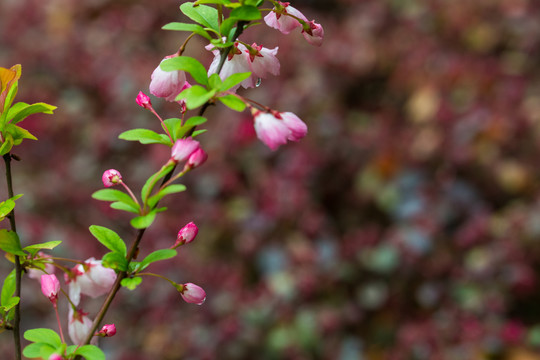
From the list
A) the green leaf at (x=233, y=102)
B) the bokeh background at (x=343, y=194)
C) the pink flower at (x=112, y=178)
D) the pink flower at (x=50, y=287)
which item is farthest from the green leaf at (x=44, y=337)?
the bokeh background at (x=343, y=194)

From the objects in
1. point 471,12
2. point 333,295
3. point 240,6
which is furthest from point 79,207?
point 240,6

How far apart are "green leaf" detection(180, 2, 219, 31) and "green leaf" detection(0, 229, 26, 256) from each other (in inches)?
9.8

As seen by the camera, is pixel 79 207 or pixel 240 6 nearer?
pixel 240 6

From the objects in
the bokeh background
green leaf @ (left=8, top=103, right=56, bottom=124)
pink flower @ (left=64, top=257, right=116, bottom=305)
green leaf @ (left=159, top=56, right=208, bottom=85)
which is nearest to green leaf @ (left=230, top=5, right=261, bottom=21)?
green leaf @ (left=159, top=56, right=208, bottom=85)

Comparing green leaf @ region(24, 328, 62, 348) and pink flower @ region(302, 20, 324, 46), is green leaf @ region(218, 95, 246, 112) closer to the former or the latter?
pink flower @ region(302, 20, 324, 46)

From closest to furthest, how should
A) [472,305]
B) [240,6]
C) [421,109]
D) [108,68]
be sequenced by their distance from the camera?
[240,6] < [472,305] < [421,109] < [108,68]

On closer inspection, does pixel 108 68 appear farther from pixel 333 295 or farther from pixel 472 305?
pixel 472 305

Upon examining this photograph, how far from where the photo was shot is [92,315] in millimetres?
1939

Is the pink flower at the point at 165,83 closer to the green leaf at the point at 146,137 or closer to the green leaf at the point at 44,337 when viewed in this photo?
the green leaf at the point at 146,137

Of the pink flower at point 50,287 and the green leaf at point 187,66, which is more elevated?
the green leaf at point 187,66

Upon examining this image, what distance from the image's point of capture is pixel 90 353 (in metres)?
0.48

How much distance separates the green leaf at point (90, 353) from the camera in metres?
0.48

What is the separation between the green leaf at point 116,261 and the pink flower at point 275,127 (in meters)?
0.16

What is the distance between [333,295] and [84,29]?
204cm
